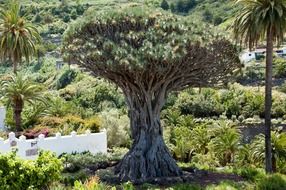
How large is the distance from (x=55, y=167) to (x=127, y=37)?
644 centimetres

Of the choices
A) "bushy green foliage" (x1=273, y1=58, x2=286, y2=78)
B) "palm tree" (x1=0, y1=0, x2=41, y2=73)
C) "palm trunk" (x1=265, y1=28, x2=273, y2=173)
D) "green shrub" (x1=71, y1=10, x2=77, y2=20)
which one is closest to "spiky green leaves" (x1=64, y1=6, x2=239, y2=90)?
"palm trunk" (x1=265, y1=28, x2=273, y2=173)

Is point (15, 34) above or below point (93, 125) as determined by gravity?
above

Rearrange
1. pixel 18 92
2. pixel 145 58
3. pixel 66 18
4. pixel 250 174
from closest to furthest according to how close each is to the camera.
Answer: pixel 145 58
pixel 250 174
pixel 18 92
pixel 66 18

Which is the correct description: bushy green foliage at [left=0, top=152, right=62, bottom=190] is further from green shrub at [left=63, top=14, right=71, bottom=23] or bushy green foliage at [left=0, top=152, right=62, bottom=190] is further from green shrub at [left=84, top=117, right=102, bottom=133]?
green shrub at [left=63, top=14, right=71, bottom=23]

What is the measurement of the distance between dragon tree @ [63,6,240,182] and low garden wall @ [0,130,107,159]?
6.49 m

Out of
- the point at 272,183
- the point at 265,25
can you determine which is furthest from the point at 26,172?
the point at 265,25

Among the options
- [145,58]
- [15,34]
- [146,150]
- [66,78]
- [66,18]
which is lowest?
[146,150]

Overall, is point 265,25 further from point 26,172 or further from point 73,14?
point 73,14

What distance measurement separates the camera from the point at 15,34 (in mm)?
36531

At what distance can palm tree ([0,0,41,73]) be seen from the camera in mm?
36594

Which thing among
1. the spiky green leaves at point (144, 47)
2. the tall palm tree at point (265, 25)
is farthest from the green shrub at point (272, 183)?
the spiky green leaves at point (144, 47)

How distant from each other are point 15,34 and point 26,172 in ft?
74.0

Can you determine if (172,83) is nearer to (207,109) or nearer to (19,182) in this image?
(19,182)

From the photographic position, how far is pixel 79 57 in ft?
69.6
